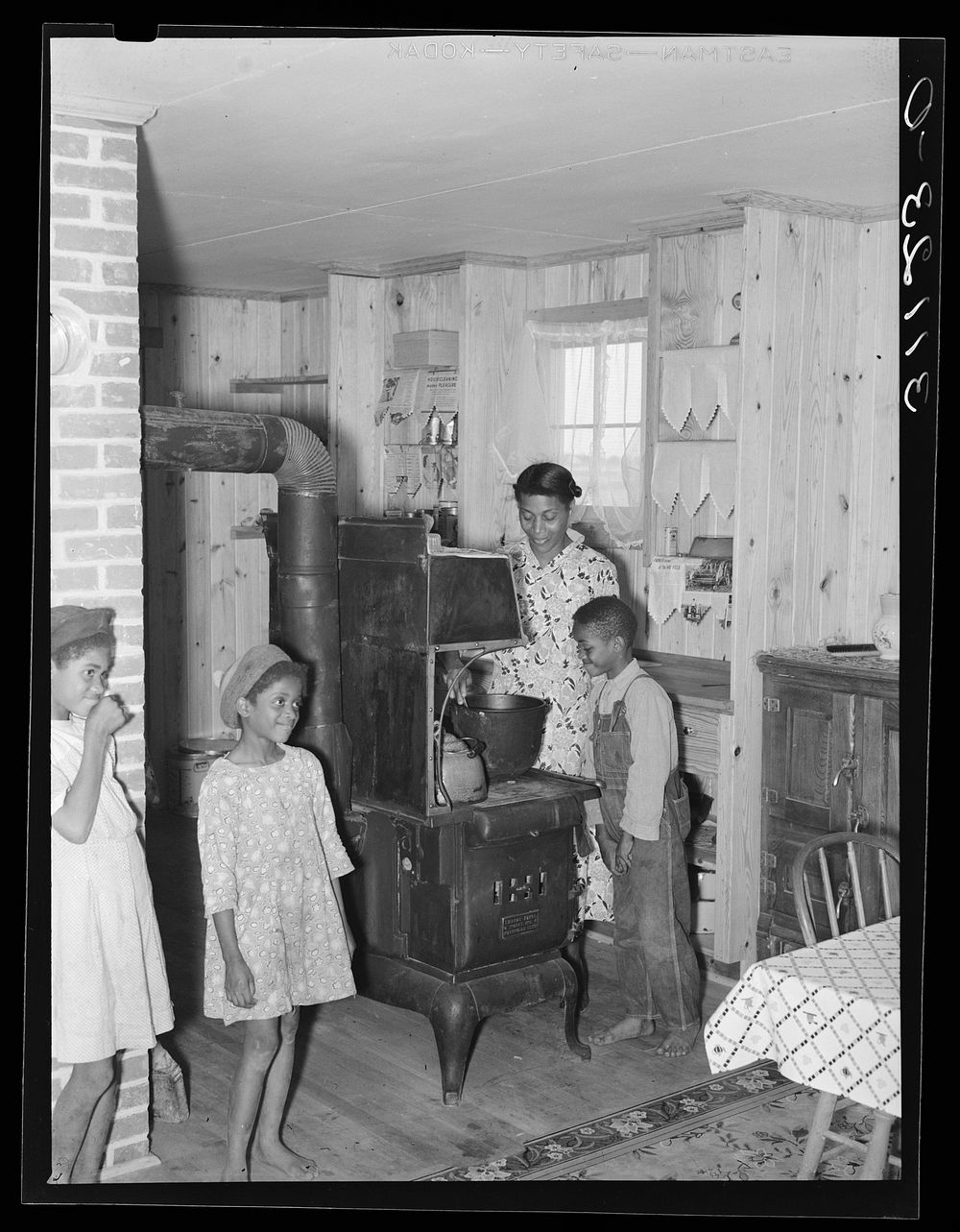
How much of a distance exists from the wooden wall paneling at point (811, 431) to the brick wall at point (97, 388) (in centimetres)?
264

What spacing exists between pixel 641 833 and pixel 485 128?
2.23 meters

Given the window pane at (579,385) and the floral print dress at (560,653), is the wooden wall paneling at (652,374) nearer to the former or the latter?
the window pane at (579,385)

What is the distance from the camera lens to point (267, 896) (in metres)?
3.69

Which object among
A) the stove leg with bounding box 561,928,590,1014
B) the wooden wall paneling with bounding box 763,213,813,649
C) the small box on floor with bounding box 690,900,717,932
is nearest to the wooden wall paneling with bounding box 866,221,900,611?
the wooden wall paneling with bounding box 763,213,813,649

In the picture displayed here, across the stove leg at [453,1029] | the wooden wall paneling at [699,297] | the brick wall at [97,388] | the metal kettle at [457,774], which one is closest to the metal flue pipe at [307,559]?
the metal kettle at [457,774]

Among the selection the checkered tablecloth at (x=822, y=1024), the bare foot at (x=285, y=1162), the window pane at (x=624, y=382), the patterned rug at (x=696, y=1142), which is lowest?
the patterned rug at (x=696, y=1142)

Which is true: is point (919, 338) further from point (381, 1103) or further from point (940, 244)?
point (381, 1103)

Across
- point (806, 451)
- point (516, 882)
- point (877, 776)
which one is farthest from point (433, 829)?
point (806, 451)

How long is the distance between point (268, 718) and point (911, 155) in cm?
221

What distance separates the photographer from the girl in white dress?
3566 mm

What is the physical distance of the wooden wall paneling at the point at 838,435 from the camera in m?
5.37

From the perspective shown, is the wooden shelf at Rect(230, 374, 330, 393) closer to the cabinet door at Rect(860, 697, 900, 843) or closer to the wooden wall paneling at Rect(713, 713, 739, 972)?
the wooden wall paneling at Rect(713, 713, 739, 972)

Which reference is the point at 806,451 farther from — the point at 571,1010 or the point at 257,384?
the point at 257,384

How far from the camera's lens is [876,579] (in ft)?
18.3
